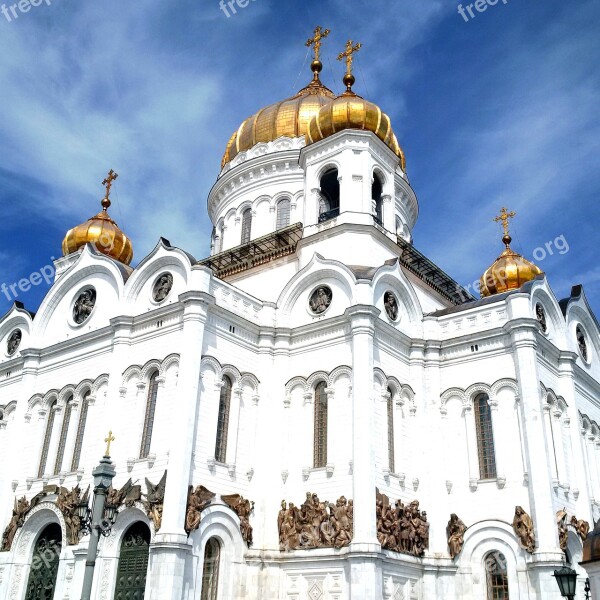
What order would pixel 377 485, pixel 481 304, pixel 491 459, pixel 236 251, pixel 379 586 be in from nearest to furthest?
pixel 379 586 < pixel 377 485 < pixel 491 459 < pixel 481 304 < pixel 236 251

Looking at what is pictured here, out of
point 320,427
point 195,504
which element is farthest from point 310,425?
point 195,504

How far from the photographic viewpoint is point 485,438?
Result: 20062 mm

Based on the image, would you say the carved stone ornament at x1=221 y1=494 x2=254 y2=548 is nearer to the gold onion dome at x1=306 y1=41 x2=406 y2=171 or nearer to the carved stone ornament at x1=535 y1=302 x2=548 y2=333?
the carved stone ornament at x1=535 y1=302 x2=548 y2=333

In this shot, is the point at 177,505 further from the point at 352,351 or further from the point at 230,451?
the point at 352,351

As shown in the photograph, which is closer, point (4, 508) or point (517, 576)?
point (517, 576)

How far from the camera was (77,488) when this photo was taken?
19.4 metres

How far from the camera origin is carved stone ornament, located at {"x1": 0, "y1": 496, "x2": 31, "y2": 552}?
20.4 metres

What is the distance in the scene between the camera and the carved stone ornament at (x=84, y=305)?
22.8 metres

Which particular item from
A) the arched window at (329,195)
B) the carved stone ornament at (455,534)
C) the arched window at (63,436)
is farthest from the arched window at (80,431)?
the carved stone ornament at (455,534)

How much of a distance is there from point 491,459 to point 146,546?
927 cm

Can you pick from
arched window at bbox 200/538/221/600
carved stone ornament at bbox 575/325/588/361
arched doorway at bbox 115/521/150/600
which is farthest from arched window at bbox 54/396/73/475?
carved stone ornament at bbox 575/325/588/361

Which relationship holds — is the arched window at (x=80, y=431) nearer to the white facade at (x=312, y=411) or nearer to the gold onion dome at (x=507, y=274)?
the white facade at (x=312, y=411)

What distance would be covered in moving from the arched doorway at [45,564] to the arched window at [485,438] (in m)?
11.6

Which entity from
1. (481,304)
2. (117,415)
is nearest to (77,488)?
(117,415)
